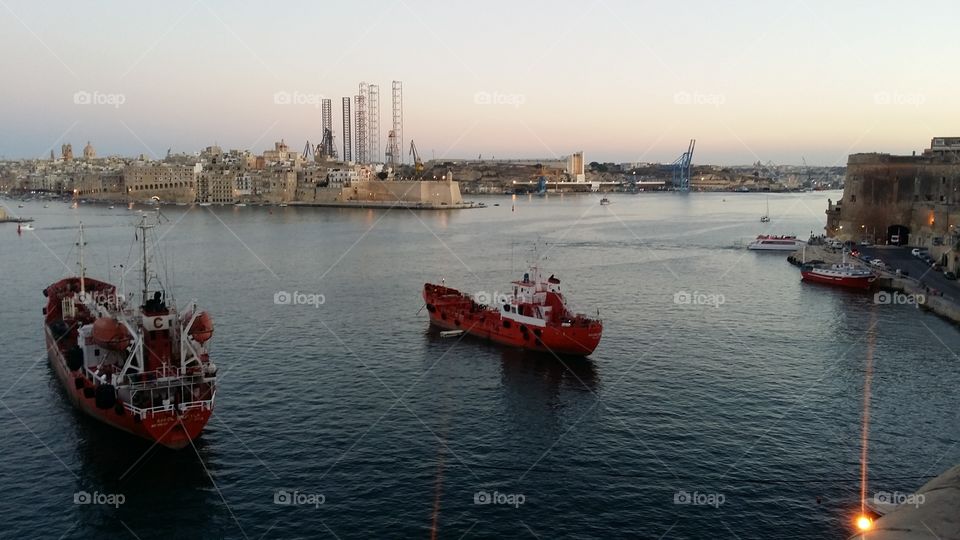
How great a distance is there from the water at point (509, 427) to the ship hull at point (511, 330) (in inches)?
15.9

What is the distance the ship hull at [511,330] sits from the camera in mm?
15547

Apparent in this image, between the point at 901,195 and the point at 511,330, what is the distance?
23311 mm

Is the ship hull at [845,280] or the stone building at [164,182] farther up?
the stone building at [164,182]

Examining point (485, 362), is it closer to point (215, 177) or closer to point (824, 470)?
point (824, 470)

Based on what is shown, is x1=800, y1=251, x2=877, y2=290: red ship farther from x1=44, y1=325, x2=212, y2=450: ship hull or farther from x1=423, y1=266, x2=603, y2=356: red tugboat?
x1=44, y1=325, x2=212, y2=450: ship hull

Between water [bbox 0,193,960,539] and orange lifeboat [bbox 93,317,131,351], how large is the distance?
128 cm

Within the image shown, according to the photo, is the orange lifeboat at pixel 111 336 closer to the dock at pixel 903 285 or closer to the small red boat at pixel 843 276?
the dock at pixel 903 285

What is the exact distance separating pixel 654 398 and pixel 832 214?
91.9 ft

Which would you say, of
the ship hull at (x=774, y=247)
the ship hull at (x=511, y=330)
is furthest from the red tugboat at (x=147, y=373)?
the ship hull at (x=774, y=247)

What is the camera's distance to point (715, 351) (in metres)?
16.2

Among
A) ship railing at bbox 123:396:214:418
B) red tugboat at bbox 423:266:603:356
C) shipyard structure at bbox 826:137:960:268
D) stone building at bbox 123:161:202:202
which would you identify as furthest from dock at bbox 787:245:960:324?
stone building at bbox 123:161:202:202

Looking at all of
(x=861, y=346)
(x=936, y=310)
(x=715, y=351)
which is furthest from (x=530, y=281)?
(x=936, y=310)

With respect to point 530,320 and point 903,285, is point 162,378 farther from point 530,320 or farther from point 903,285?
point 903,285

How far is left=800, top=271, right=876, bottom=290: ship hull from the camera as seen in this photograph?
Answer: 2423 cm
